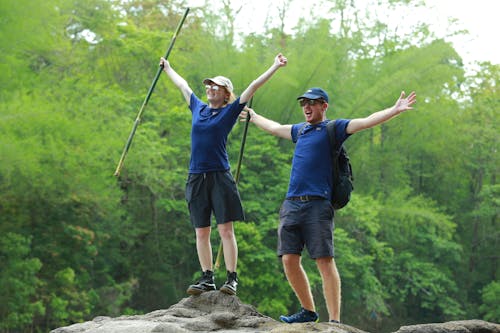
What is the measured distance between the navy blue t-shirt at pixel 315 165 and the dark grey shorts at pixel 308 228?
0.27 ft

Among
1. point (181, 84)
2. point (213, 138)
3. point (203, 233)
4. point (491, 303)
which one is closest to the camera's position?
point (213, 138)

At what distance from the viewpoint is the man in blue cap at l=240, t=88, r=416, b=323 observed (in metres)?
5.94

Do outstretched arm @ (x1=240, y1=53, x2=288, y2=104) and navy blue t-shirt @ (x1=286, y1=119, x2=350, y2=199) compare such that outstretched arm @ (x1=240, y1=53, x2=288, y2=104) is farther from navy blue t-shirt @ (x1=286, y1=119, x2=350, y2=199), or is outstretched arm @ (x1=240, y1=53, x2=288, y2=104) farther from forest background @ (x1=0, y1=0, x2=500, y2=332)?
forest background @ (x1=0, y1=0, x2=500, y2=332)

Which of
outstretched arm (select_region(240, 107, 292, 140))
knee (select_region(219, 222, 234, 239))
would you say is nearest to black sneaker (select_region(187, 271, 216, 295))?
knee (select_region(219, 222, 234, 239))

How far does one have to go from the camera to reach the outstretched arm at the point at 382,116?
581 cm

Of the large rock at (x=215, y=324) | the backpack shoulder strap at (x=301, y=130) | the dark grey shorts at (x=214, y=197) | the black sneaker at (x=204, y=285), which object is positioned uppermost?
the backpack shoulder strap at (x=301, y=130)

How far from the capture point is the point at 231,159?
21.8 meters

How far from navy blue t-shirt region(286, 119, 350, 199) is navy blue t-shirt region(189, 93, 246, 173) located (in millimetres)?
589

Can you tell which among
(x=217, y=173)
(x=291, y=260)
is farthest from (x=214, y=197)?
(x=291, y=260)

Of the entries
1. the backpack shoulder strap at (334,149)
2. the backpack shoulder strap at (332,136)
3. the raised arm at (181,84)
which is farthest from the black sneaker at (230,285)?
the raised arm at (181,84)

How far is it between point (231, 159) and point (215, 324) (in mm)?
15810

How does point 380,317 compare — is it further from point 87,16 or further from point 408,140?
point 87,16

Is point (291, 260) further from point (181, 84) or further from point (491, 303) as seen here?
point (491, 303)

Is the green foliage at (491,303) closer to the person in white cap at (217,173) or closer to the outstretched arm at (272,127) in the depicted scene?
the outstretched arm at (272,127)
